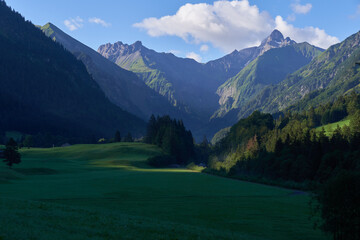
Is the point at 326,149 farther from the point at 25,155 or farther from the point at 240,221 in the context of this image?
the point at 25,155

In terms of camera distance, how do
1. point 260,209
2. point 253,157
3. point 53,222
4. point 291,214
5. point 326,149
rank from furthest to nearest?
point 253,157 < point 326,149 < point 260,209 < point 291,214 < point 53,222

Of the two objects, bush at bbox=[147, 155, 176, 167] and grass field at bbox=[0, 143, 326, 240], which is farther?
bush at bbox=[147, 155, 176, 167]

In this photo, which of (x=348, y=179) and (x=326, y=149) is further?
(x=326, y=149)

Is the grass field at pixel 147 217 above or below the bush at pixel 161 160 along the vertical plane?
below

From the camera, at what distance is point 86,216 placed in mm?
29938

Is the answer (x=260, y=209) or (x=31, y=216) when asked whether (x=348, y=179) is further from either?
(x=31, y=216)

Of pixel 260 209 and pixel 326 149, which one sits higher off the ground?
pixel 326 149

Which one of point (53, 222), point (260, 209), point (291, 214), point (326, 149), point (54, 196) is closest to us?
point (53, 222)

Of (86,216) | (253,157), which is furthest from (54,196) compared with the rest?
(253,157)

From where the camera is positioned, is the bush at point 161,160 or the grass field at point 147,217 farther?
the bush at point 161,160

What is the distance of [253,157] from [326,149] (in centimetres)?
3630

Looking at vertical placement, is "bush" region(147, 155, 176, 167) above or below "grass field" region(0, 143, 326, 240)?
above

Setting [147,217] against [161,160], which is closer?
[147,217]

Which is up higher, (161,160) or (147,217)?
(161,160)
